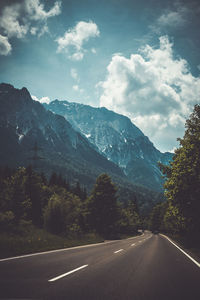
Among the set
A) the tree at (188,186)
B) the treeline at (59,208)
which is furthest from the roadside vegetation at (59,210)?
the tree at (188,186)

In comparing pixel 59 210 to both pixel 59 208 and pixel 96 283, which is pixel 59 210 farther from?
pixel 96 283

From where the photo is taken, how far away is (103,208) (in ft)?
119

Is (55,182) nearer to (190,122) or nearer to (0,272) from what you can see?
(190,122)

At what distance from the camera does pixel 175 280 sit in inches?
242

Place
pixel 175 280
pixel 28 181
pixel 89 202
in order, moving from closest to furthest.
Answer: pixel 175 280
pixel 89 202
pixel 28 181

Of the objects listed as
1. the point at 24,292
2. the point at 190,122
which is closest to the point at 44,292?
the point at 24,292

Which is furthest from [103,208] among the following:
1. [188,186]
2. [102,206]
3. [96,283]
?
[96,283]

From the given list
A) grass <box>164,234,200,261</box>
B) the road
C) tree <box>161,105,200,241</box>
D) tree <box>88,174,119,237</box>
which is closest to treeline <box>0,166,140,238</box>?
tree <box>88,174,119,237</box>

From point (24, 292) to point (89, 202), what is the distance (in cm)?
3323

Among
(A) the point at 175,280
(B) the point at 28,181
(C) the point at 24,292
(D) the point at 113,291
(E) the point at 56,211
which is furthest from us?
(B) the point at 28,181

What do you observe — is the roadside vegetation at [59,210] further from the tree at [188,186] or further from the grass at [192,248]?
the tree at [188,186]

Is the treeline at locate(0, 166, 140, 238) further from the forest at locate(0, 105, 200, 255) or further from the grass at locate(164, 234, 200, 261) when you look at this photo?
the grass at locate(164, 234, 200, 261)

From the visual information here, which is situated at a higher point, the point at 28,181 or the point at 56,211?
the point at 28,181

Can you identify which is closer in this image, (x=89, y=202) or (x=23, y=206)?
(x=23, y=206)
